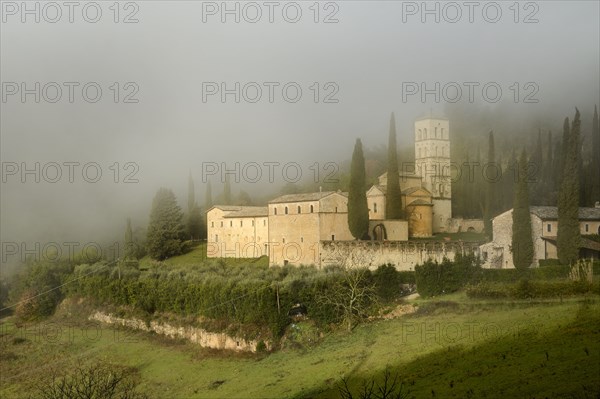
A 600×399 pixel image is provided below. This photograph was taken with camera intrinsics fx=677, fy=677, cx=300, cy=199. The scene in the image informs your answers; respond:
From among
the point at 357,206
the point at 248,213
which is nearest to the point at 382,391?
the point at 357,206

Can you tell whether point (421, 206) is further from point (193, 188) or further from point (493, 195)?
point (193, 188)

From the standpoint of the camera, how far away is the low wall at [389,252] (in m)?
33.9

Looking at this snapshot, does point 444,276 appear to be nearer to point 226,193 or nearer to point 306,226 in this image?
point 306,226

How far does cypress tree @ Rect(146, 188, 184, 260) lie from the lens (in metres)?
50.0

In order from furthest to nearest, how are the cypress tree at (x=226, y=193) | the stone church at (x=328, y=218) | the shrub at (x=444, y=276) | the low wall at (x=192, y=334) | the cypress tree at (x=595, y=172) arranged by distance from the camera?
the cypress tree at (x=226, y=193) < the cypress tree at (x=595, y=172) < the stone church at (x=328, y=218) < the shrub at (x=444, y=276) < the low wall at (x=192, y=334)

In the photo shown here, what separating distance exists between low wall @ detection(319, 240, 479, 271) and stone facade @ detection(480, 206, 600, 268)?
895 mm

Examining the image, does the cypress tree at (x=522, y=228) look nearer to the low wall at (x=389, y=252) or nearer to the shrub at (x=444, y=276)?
the low wall at (x=389, y=252)

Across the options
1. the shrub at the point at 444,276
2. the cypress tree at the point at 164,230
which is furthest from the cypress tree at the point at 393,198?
the cypress tree at the point at 164,230

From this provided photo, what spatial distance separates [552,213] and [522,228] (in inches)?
75.4

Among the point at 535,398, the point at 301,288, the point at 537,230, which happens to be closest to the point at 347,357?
the point at 301,288

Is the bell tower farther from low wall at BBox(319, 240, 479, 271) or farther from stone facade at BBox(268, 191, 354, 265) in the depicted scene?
low wall at BBox(319, 240, 479, 271)

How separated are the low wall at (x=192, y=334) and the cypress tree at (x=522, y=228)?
12.8 metres

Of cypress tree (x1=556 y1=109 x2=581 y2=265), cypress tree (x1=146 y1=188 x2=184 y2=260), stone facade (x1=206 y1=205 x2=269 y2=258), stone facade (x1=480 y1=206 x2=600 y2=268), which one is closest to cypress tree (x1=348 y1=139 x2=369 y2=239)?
stone facade (x1=206 y1=205 x2=269 y2=258)

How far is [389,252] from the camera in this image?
3591 centimetres
